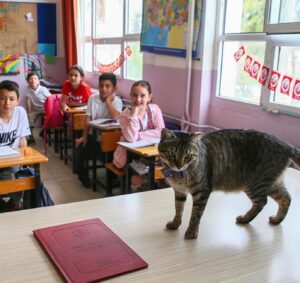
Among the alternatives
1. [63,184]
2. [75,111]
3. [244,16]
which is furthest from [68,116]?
[244,16]

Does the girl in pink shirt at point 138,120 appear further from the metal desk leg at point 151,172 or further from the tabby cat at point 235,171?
the tabby cat at point 235,171

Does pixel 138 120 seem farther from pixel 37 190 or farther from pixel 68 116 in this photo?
pixel 68 116

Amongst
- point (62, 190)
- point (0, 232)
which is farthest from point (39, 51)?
point (0, 232)

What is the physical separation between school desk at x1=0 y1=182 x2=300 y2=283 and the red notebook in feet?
0.08

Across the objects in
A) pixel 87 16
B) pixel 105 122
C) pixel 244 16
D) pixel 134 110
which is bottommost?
pixel 105 122

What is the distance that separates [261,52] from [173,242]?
2.22m

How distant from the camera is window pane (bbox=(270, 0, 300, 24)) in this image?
2.59 metres

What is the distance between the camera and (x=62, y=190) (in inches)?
144

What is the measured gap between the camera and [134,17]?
189 inches

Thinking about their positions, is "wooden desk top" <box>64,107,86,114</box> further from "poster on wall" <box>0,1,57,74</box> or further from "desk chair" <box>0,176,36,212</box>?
"poster on wall" <box>0,1,57,74</box>

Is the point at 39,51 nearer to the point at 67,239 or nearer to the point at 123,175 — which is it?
the point at 123,175

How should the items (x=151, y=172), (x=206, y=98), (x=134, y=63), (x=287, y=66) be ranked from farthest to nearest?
(x=134, y=63)
(x=206, y=98)
(x=287, y=66)
(x=151, y=172)

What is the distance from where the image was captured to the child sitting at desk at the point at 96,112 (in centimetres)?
379

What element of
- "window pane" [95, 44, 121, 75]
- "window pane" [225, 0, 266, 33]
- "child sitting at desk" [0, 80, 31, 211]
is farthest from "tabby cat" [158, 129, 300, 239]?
"window pane" [95, 44, 121, 75]
